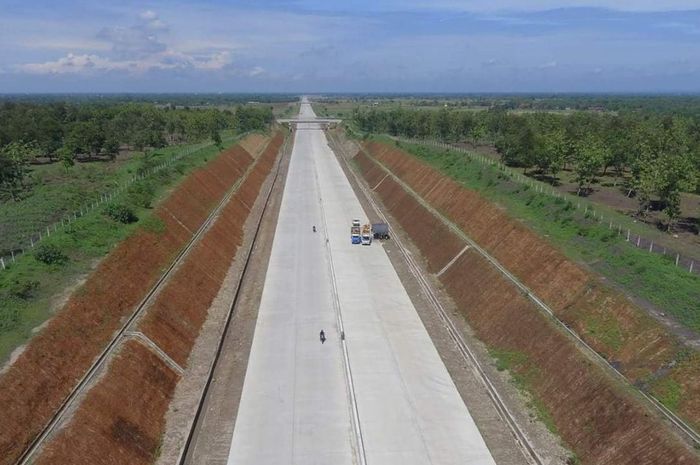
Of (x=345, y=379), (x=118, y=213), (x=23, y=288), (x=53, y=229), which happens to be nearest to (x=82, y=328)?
(x=23, y=288)

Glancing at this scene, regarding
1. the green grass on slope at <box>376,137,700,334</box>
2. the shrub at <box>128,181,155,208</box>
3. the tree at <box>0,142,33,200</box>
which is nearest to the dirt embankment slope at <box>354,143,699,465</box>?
the green grass on slope at <box>376,137,700,334</box>

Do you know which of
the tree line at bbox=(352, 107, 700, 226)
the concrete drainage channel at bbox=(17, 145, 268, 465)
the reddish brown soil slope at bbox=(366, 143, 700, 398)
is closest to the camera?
the concrete drainage channel at bbox=(17, 145, 268, 465)

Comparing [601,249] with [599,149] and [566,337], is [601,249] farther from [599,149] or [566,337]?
[599,149]

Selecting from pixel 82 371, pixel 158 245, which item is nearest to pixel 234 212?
pixel 158 245

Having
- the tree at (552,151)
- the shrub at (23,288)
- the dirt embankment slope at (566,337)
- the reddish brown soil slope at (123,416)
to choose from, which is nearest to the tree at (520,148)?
the tree at (552,151)

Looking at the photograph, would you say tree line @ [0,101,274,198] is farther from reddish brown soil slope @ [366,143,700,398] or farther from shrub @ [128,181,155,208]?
reddish brown soil slope @ [366,143,700,398]

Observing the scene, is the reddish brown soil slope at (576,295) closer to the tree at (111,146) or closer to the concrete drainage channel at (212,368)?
the concrete drainage channel at (212,368)
